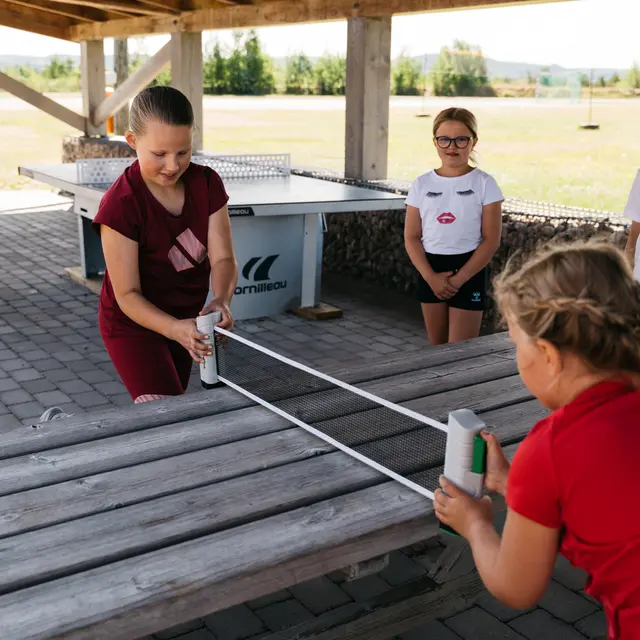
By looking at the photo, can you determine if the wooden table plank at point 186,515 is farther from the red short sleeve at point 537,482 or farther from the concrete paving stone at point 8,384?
the concrete paving stone at point 8,384

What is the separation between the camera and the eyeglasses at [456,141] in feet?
14.6

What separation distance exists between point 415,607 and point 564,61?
1289 inches

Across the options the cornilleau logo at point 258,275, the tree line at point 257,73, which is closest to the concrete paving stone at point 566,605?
the cornilleau logo at point 258,275

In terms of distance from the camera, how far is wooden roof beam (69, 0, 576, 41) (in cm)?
779

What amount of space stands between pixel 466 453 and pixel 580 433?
425 mm

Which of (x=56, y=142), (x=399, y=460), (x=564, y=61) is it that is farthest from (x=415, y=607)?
(x=564, y=61)

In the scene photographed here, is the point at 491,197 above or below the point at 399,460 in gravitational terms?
above

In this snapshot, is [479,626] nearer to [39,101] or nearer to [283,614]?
[283,614]

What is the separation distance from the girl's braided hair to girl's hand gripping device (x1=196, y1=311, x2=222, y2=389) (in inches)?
51.6

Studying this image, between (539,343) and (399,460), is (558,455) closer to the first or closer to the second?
(539,343)

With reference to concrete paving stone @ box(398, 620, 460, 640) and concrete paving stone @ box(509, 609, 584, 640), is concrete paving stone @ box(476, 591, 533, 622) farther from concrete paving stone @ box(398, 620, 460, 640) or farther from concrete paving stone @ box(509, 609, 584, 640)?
concrete paving stone @ box(398, 620, 460, 640)

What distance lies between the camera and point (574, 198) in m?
16.1

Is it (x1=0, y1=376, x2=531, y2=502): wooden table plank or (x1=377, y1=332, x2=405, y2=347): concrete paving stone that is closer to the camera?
(x1=0, y1=376, x2=531, y2=502): wooden table plank

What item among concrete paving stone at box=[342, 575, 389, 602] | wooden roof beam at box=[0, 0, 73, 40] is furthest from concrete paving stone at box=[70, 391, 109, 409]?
wooden roof beam at box=[0, 0, 73, 40]
